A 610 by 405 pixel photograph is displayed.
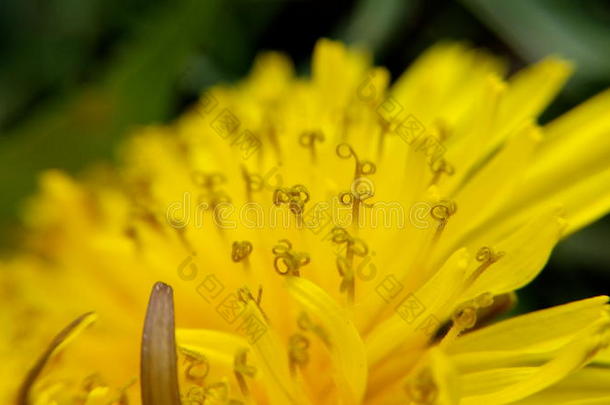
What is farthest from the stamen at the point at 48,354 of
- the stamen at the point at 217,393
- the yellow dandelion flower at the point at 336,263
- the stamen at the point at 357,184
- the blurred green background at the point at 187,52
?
the blurred green background at the point at 187,52

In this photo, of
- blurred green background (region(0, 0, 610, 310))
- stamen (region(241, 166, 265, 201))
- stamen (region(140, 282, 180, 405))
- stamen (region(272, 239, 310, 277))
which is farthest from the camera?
blurred green background (region(0, 0, 610, 310))

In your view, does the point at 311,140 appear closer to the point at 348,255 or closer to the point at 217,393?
the point at 348,255

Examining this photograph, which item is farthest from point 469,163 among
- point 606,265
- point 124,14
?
point 124,14

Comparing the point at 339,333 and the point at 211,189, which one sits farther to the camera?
the point at 211,189

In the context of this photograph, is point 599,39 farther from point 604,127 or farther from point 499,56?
point 604,127

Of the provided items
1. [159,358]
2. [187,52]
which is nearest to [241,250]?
[159,358]

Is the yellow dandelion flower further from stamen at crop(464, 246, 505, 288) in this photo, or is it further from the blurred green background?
the blurred green background

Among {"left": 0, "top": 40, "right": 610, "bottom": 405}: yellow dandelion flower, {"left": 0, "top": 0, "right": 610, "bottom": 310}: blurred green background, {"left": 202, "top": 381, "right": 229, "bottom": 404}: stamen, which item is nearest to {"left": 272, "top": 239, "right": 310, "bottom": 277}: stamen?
{"left": 0, "top": 40, "right": 610, "bottom": 405}: yellow dandelion flower
